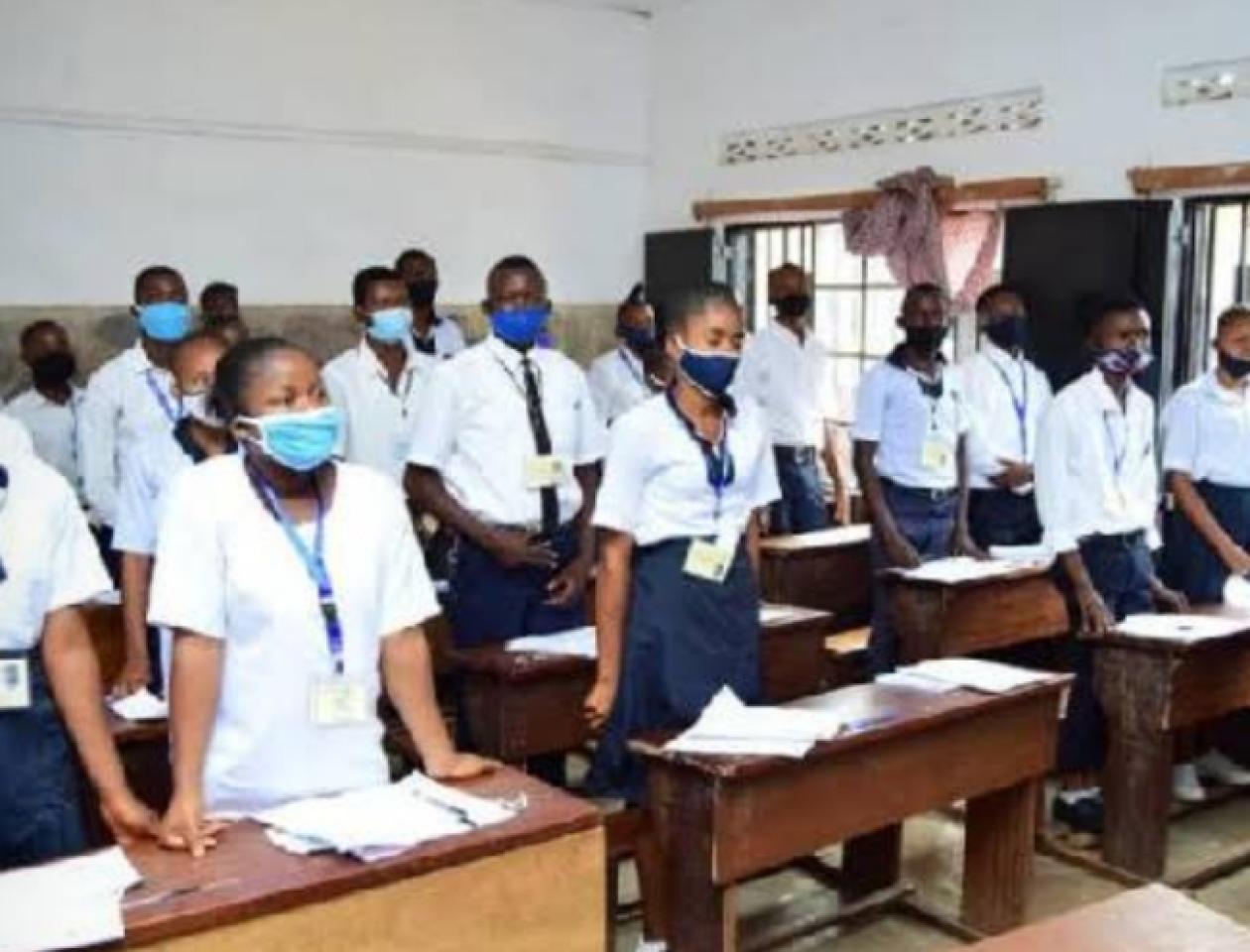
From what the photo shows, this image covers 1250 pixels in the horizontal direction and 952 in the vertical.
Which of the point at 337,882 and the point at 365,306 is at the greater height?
the point at 365,306

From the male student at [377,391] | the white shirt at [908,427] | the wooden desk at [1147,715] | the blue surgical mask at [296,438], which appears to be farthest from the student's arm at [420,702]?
the white shirt at [908,427]

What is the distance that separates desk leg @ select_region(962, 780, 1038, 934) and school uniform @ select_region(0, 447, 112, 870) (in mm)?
2115

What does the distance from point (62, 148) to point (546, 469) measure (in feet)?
13.4

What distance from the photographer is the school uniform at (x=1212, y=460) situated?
4.68m

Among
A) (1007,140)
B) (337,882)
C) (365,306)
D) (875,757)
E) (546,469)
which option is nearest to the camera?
(337,882)

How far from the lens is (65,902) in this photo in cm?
180

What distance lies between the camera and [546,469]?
3.94 m

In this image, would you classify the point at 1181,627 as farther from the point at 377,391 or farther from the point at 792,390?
the point at 792,390

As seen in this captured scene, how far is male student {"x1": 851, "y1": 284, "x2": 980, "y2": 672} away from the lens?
5.14 metres

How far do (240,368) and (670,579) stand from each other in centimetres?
111

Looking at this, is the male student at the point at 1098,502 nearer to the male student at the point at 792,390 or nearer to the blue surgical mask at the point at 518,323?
the blue surgical mask at the point at 518,323

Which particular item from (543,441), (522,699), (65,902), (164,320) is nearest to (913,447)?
(543,441)

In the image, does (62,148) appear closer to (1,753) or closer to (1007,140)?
(1007,140)

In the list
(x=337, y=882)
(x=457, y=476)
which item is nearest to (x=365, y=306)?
(x=457, y=476)
